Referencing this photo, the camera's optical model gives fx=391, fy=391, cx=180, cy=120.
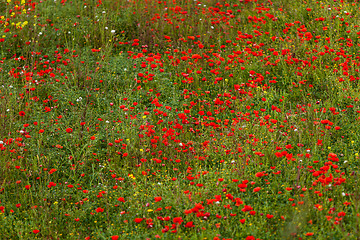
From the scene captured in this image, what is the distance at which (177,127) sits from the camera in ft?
14.1

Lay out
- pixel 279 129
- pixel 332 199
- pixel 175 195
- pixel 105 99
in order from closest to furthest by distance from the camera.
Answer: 1. pixel 332 199
2. pixel 175 195
3. pixel 279 129
4. pixel 105 99

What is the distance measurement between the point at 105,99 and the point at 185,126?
1.21 m

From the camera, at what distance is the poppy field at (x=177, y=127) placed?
11.1 feet

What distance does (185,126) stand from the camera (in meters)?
4.71

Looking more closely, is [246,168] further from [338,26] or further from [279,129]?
[338,26]

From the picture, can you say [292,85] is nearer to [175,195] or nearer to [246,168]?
[246,168]

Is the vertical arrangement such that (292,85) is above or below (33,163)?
above

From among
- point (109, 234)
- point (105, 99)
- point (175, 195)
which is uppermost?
point (105, 99)

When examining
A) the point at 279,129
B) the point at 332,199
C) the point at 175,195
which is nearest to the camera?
the point at 332,199

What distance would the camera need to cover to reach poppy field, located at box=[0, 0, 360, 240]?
3.38m

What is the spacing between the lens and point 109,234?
11.1 feet

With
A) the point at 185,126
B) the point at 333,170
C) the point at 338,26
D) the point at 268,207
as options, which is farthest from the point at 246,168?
the point at 338,26

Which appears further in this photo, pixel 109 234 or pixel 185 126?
pixel 185 126

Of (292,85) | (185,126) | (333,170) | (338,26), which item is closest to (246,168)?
(333,170)
